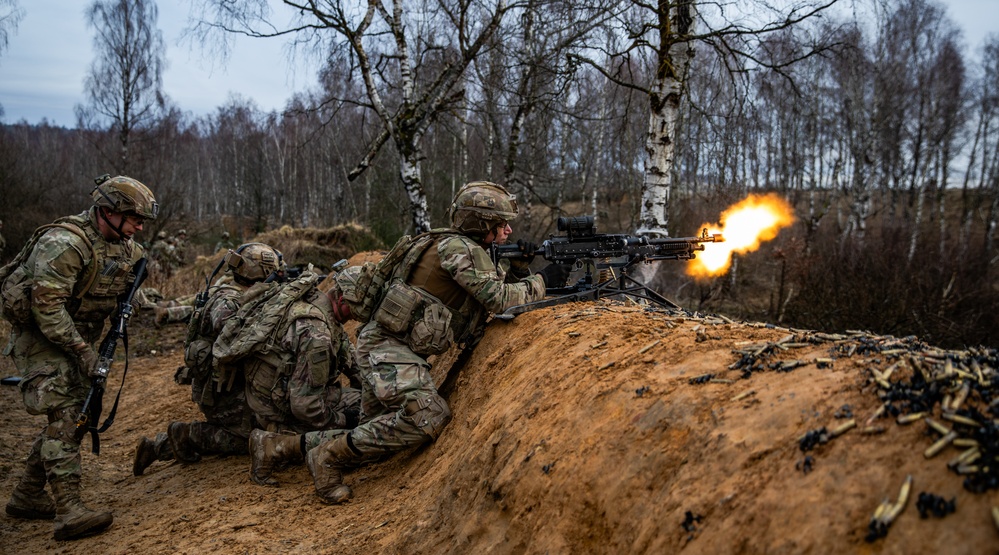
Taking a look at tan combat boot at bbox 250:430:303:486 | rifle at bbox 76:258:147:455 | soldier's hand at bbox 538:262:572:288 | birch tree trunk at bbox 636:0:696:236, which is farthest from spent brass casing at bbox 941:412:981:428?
birch tree trunk at bbox 636:0:696:236

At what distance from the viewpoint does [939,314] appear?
12344 mm

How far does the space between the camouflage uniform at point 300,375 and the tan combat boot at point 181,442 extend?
2.53 ft

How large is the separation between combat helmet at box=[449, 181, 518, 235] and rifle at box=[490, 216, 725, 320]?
37 centimetres

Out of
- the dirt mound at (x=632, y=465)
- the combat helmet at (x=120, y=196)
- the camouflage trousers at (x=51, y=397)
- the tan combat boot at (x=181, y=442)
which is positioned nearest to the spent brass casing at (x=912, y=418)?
the dirt mound at (x=632, y=465)

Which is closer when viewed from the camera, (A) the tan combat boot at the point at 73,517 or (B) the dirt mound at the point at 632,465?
(B) the dirt mound at the point at 632,465

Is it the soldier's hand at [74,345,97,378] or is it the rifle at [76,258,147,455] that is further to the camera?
the rifle at [76,258,147,455]

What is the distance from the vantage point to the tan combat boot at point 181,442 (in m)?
5.98

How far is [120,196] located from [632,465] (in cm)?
478

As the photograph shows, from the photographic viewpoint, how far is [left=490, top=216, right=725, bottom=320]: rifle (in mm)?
5500

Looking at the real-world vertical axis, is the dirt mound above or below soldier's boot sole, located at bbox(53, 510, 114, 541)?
above

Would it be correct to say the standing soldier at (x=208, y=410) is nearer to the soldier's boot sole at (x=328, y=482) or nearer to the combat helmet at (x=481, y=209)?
the soldier's boot sole at (x=328, y=482)

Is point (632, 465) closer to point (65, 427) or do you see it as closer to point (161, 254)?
point (65, 427)

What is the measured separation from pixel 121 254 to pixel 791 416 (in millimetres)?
5456

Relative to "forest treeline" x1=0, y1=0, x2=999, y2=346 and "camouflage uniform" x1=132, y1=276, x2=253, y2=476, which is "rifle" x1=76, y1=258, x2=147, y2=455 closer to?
"camouflage uniform" x1=132, y1=276, x2=253, y2=476
